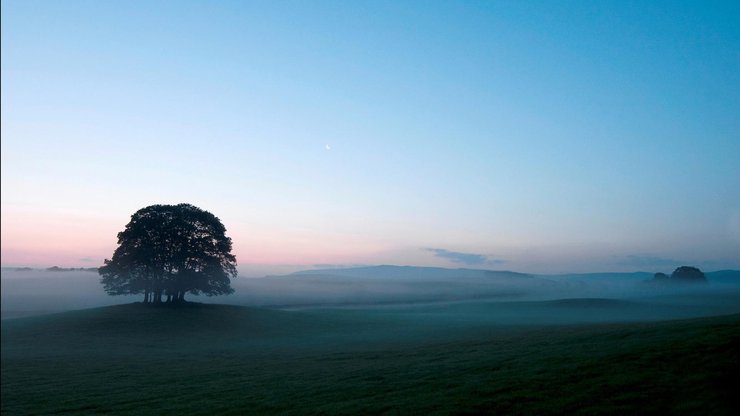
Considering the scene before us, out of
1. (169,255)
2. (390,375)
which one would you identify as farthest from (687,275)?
(390,375)

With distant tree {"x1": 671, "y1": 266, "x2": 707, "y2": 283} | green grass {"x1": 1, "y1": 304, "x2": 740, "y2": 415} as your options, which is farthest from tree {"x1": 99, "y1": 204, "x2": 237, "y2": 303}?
distant tree {"x1": 671, "y1": 266, "x2": 707, "y2": 283}

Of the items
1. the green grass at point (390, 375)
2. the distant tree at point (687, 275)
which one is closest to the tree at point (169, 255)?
the green grass at point (390, 375)

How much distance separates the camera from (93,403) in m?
20.6

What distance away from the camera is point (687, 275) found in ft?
521

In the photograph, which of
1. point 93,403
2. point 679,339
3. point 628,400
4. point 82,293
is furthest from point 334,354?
point 82,293

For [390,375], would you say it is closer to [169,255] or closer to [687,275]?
[169,255]

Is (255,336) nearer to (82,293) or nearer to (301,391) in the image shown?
(82,293)

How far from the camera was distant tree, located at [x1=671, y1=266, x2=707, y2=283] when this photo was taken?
517 feet

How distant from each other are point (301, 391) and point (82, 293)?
3560 cm

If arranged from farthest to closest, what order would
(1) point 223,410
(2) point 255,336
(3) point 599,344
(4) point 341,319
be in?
(4) point 341,319
(2) point 255,336
(3) point 599,344
(1) point 223,410

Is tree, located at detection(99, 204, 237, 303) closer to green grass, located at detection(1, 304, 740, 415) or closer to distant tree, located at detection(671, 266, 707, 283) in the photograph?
green grass, located at detection(1, 304, 740, 415)

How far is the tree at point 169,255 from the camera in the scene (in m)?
60.5

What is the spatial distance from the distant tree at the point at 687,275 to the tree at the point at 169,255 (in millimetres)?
148548

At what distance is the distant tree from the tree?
14855cm
